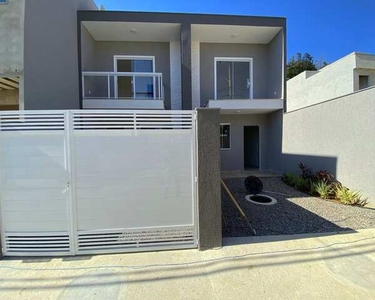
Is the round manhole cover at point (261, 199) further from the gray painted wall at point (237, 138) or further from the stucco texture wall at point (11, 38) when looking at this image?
the stucco texture wall at point (11, 38)

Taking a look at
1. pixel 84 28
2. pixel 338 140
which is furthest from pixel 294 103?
pixel 84 28

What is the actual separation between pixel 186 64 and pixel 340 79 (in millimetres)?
8555

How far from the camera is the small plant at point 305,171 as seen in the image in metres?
7.81

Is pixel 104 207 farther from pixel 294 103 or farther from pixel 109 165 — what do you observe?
pixel 294 103

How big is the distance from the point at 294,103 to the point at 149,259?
1614cm

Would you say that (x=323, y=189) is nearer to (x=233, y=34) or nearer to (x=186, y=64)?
(x=186, y=64)

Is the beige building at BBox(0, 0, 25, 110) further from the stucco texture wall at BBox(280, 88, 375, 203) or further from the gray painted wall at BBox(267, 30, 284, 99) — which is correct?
the gray painted wall at BBox(267, 30, 284, 99)

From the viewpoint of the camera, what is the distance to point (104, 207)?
3389 millimetres

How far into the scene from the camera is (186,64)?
9.49 metres

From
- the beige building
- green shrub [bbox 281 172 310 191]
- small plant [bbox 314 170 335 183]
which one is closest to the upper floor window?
green shrub [bbox 281 172 310 191]

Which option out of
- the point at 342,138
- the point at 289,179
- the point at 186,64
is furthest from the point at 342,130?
the point at 186,64

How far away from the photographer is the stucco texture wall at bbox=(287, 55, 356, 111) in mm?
11164

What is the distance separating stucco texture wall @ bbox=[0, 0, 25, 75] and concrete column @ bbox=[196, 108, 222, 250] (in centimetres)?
544

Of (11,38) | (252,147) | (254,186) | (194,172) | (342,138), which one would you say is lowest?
(254,186)
